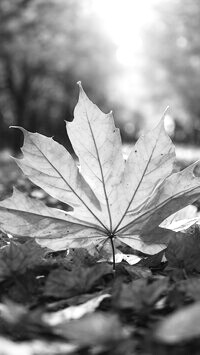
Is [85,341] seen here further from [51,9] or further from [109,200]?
[51,9]

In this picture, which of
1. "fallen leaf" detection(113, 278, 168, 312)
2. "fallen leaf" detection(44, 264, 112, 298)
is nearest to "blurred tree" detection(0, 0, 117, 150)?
"fallen leaf" detection(44, 264, 112, 298)

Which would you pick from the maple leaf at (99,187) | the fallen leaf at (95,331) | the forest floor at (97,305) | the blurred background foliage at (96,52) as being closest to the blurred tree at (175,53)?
the blurred background foliage at (96,52)

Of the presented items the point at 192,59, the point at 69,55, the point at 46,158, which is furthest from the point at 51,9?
the point at 46,158

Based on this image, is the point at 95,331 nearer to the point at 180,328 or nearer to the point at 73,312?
the point at 180,328

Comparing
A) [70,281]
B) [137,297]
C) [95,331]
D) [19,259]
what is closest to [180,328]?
[95,331]

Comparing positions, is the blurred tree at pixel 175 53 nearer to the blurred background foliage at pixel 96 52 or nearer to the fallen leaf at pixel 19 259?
the blurred background foliage at pixel 96 52
